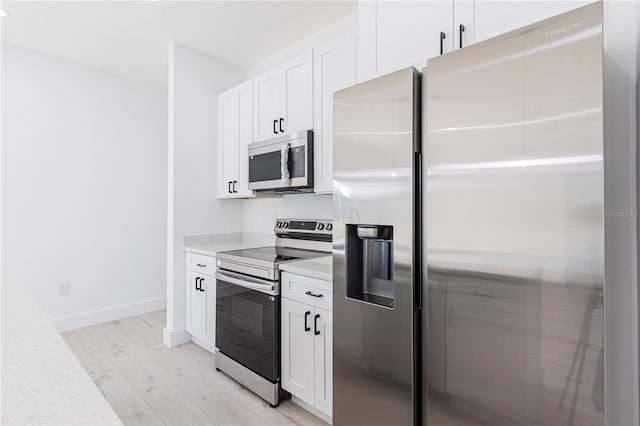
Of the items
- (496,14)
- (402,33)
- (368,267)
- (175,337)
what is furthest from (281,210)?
(496,14)

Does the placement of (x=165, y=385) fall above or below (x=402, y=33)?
below

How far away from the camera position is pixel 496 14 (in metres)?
1.31

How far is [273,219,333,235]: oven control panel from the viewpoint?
2686mm

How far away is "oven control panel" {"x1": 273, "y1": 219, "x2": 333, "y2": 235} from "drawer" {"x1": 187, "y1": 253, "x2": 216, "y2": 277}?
62 centimetres

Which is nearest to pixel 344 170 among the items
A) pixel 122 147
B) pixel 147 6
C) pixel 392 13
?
pixel 392 13

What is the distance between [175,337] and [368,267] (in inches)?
89.9

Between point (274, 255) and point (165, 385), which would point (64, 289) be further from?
point (274, 255)

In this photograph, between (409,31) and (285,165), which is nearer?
(409,31)

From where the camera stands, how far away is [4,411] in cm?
50

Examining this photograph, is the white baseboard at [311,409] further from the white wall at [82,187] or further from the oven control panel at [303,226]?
the white wall at [82,187]

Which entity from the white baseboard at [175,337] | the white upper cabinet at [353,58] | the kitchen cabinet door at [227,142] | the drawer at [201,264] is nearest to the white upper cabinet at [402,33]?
the white upper cabinet at [353,58]

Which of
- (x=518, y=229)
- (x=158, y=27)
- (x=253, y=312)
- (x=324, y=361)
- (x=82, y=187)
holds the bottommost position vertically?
(x=324, y=361)

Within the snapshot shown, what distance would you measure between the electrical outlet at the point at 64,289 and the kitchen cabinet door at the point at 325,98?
9.41ft

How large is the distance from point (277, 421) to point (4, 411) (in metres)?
1.76
